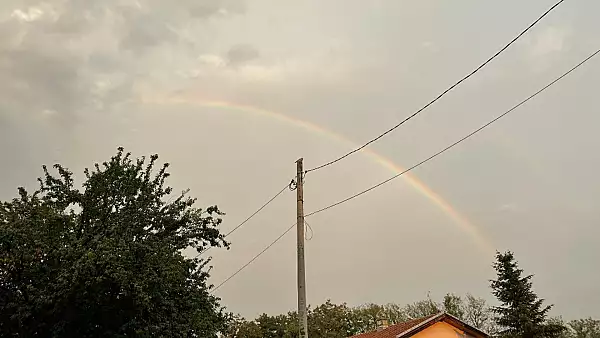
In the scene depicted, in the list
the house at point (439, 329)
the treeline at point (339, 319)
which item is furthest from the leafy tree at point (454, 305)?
the house at point (439, 329)

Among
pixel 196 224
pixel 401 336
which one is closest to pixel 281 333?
pixel 401 336

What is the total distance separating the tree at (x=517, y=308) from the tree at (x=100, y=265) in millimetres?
16856

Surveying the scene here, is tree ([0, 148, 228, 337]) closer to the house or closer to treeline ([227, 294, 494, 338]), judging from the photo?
the house

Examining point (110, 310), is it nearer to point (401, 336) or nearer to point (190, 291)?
point (190, 291)

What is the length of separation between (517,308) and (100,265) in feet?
72.6

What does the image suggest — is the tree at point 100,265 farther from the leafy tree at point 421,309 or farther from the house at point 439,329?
the leafy tree at point 421,309

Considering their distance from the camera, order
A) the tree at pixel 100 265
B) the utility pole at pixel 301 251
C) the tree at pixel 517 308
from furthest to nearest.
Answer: the tree at pixel 517 308 < the tree at pixel 100 265 < the utility pole at pixel 301 251

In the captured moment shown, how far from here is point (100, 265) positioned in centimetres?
1680

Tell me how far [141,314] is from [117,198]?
4152 millimetres

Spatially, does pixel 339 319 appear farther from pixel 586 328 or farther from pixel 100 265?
pixel 100 265

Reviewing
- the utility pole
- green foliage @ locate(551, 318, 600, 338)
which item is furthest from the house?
green foliage @ locate(551, 318, 600, 338)

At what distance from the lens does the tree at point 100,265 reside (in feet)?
56.1

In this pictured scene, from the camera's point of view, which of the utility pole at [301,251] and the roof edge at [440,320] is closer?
the utility pole at [301,251]

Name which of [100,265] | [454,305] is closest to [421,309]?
[454,305]
